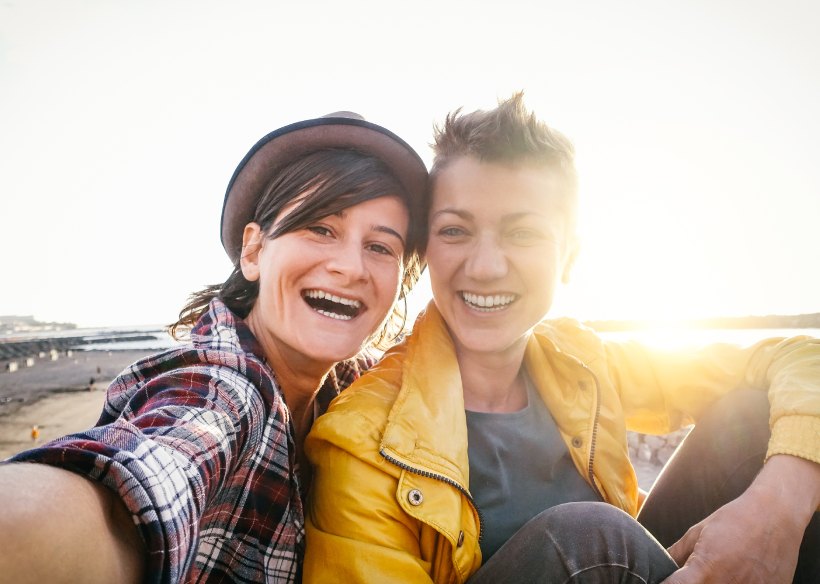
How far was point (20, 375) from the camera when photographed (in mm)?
27047

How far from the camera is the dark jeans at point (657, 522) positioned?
1308 millimetres

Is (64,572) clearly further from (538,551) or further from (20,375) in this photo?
(20,375)

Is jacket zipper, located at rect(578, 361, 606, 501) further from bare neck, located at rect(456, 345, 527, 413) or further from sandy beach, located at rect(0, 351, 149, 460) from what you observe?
sandy beach, located at rect(0, 351, 149, 460)

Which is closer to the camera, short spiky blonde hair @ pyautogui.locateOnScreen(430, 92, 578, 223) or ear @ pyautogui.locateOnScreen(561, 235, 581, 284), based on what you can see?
short spiky blonde hair @ pyautogui.locateOnScreen(430, 92, 578, 223)

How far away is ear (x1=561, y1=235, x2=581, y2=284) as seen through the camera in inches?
105

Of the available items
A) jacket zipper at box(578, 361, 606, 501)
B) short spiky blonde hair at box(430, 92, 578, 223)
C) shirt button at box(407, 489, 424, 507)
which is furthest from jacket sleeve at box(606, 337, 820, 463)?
shirt button at box(407, 489, 424, 507)

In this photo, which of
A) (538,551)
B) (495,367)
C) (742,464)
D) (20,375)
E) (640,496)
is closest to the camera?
(538,551)

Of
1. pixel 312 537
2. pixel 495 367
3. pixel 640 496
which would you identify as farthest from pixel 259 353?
pixel 640 496

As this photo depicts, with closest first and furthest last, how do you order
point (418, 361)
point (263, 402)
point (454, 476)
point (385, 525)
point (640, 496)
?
1. point (263, 402)
2. point (385, 525)
3. point (454, 476)
4. point (418, 361)
5. point (640, 496)

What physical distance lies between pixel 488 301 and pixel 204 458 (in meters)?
1.58

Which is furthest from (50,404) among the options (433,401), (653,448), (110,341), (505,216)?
(110,341)

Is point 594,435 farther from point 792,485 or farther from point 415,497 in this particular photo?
point 415,497

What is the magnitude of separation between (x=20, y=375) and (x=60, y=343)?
30845 mm

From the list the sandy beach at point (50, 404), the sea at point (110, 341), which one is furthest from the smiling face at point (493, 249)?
the sea at point (110, 341)
